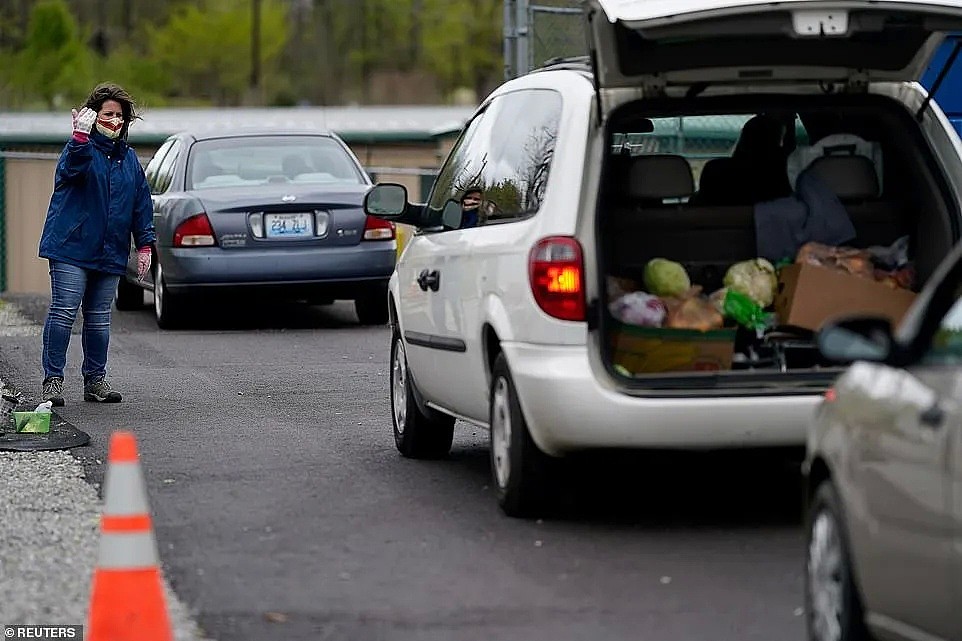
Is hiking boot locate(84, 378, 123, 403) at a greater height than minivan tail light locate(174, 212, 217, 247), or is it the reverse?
minivan tail light locate(174, 212, 217, 247)

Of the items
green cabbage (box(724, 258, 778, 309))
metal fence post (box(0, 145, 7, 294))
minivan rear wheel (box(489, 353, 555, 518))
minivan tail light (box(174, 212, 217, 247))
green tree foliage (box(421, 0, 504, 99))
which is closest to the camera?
minivan rear wheel (box(489, 353, 555, 518))

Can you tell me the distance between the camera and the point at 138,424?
37.3 feet

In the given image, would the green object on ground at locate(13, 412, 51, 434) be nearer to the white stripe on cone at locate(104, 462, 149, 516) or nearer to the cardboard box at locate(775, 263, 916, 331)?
the cardboard box at locate(775, 263, 916, 331)

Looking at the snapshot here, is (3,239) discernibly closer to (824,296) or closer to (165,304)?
(165,304)

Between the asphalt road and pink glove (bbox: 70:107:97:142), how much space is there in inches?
59.7

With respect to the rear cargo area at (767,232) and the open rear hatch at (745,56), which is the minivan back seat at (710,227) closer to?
the rear cargo area at (767,232)

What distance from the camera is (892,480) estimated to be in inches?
201

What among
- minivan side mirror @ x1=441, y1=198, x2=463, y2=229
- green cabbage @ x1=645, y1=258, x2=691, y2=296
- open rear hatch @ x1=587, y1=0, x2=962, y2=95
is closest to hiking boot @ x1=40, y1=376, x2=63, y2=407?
minivan side mirror @ x1=441, y1=198, x2=463, y2=229

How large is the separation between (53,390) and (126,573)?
633 cm

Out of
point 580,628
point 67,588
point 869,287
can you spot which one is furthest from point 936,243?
point 67,588

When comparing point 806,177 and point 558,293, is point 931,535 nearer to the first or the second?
point 558,293

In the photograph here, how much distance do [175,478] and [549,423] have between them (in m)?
2.35

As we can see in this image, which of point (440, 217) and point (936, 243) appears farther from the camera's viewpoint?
point (440, 217)

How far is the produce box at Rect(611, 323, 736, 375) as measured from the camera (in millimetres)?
8125
